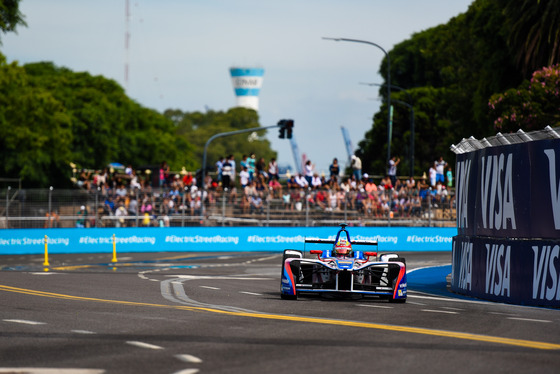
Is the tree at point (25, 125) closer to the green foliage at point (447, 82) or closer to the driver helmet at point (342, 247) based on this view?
the green foliage at point (447, 82)

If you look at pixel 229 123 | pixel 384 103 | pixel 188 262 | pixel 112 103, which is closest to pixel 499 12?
pixel 188 262

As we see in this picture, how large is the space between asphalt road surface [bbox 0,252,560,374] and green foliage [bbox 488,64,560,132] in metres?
25.9

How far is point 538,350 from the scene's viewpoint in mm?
9914

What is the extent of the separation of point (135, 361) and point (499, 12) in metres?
46.5

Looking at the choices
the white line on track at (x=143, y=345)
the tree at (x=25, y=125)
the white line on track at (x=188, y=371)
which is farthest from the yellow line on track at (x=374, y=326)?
the tree at (x=25, y=125)

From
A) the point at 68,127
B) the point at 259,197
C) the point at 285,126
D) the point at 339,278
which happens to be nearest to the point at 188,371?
the point at 339,278

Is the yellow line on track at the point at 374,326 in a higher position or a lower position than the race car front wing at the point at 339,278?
lower

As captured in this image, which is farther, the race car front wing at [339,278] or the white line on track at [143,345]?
the race car front wing at [339,278]

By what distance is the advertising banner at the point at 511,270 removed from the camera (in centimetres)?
1573

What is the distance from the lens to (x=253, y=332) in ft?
37.4

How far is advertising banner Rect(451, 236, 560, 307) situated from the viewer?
51.6 ft

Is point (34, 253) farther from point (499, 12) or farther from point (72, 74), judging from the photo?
point (72, 74)

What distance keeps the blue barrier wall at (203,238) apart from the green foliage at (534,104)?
279 inches

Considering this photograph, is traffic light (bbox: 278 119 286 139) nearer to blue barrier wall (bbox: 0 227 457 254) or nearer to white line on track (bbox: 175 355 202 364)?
blue barrier wall (bbox: 0 227 457 254)
